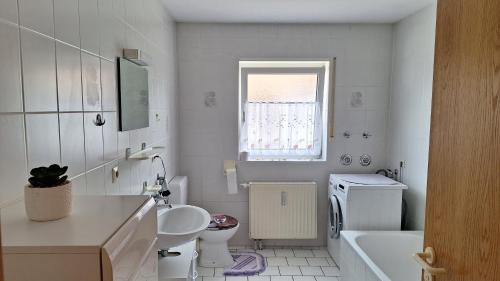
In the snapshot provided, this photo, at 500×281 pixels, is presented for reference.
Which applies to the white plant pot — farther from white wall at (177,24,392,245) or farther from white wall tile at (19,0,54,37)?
white wall at (177,24,392,245)

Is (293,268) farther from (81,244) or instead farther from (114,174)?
(81,244)

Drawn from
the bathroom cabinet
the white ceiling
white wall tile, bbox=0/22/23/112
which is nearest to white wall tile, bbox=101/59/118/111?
white wall tile, bbox=0/22/23/112

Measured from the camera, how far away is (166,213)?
7.47 feet

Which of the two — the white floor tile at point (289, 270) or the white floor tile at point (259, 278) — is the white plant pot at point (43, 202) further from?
the white floor tile at point (289, 270)

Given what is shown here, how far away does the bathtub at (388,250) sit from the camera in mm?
2737

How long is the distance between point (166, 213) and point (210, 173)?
53.2 inches

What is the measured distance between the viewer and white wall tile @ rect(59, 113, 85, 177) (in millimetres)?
1215

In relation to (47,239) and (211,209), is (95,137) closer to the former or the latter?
(47,239)

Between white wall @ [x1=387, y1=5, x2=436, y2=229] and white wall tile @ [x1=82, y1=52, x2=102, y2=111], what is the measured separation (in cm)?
251

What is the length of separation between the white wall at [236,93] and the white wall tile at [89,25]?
6.55 feet

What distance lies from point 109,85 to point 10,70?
757mm

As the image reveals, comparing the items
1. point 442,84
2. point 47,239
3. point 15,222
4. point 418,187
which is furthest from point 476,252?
point 418,187

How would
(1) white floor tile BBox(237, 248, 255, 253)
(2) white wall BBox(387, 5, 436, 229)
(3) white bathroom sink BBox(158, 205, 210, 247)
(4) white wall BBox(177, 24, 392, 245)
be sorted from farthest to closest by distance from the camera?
(1) white floor tile BBox(237, 248, 255, 253)
(4) white wall BBox(177, 24, 392, 245)
(2) white wall BBox(387, 5, 436, 229)
(3) white bathroom sink BBox(158, 205, 210, 247)

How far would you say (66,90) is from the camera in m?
1.24
